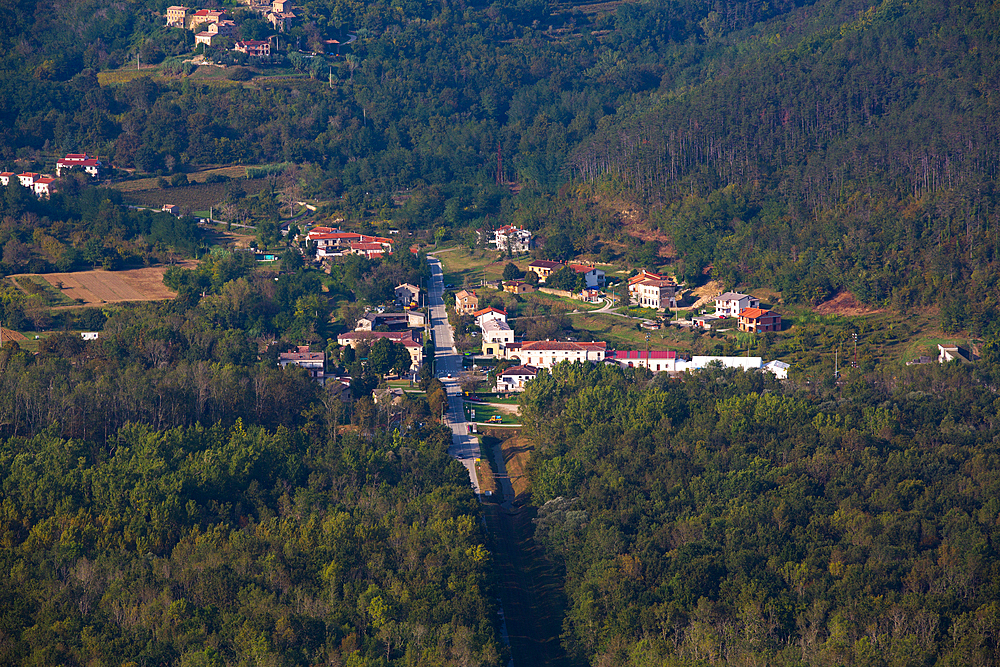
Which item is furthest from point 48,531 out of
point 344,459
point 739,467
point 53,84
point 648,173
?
point 53,84

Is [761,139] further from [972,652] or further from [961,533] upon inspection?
[972,652]

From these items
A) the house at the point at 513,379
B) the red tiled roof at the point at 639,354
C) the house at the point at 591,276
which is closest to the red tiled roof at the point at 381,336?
the house at the point at 513,379

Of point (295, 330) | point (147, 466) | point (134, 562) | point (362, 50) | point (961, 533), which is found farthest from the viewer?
point (362, 50)

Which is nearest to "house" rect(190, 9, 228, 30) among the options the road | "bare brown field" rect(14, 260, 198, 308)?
the road

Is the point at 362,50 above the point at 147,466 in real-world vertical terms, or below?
above

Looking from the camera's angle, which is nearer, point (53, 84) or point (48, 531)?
point (48, 531)

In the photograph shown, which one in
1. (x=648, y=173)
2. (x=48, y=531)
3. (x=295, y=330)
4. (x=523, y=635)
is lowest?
(x=523, y=635)
